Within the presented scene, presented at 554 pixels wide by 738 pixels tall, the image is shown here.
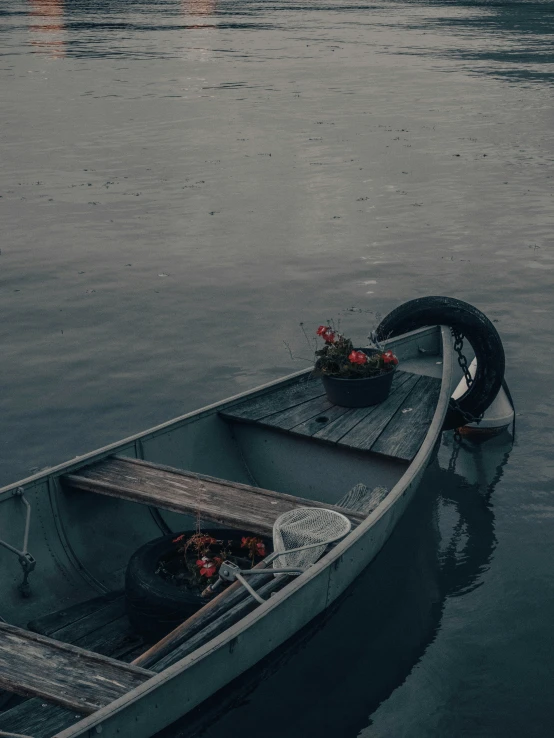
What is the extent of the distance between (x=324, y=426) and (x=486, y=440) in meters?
3.27

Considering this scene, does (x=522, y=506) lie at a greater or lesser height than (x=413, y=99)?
lesser

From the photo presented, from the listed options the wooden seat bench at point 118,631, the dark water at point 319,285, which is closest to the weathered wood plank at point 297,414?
the wooden seat bench at point 118,631

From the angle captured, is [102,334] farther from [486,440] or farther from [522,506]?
[522,506]

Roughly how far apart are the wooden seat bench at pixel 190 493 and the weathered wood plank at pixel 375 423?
148cm

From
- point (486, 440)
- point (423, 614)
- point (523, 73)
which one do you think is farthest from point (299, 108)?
point (423, 614)

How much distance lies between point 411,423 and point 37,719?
5.66m

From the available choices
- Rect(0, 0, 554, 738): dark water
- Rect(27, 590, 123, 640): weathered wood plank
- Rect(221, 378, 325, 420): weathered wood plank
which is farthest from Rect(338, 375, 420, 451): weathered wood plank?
Rect(27, 590, 123, 640): weathered wood plank

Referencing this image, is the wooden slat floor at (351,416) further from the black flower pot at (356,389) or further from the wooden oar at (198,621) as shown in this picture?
the wooden oar at (198,621)

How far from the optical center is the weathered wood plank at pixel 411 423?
10.4 m

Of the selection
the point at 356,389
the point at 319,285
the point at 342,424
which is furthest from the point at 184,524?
the point at 319,285

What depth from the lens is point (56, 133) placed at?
3459 centimetres

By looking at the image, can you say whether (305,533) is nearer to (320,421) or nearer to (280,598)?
(280,598)

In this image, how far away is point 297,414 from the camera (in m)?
11.3

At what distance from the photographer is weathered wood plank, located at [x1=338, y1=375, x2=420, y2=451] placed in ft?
34.7
